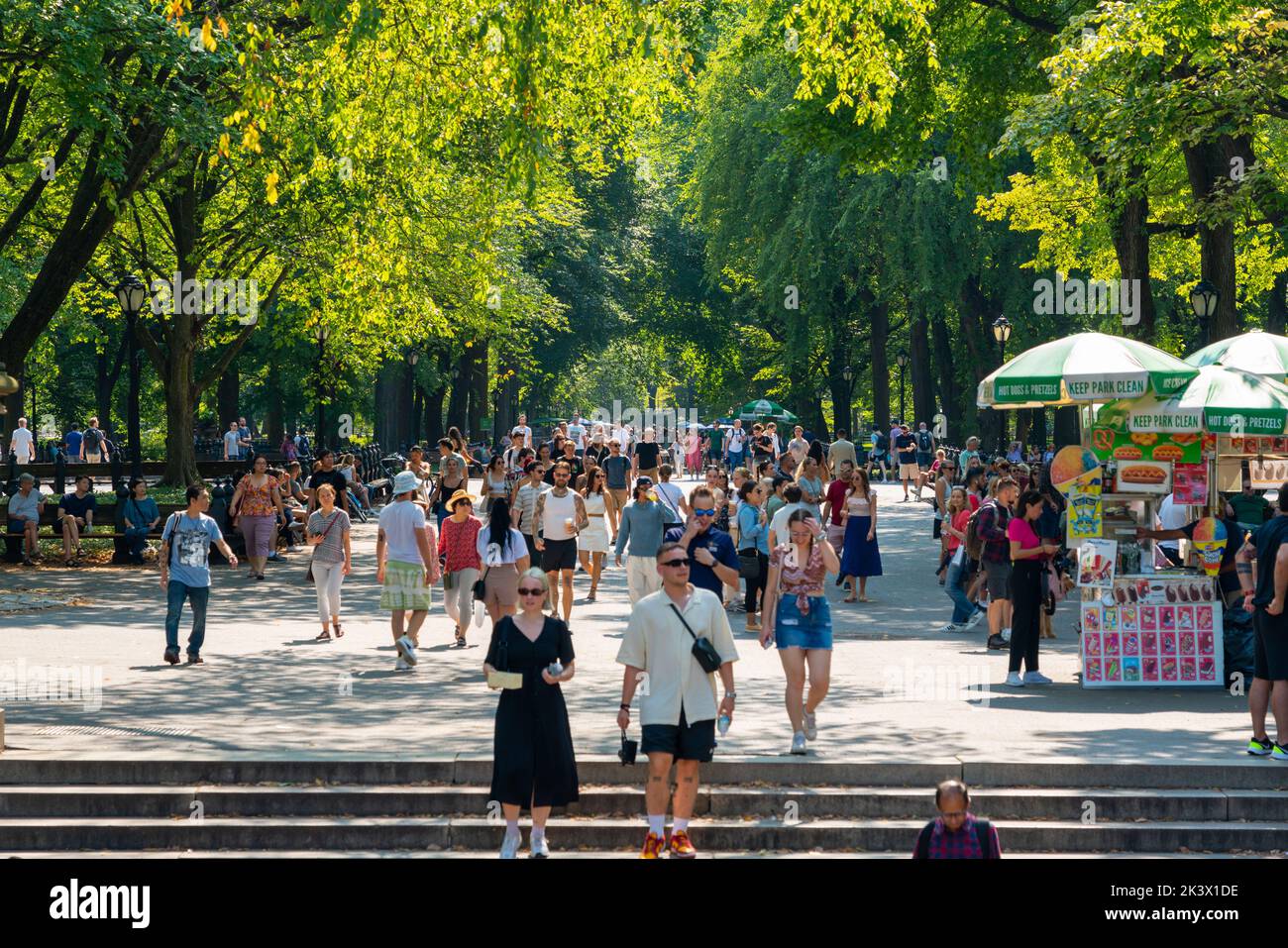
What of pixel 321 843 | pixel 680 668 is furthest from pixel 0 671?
pixel 680 668

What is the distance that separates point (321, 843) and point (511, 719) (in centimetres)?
172

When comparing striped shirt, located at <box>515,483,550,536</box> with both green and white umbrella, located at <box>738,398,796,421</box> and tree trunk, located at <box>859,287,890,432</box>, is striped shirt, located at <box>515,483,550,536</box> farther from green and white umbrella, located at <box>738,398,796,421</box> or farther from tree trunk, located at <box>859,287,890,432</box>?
green and white umbrella, located at <box>738,398,796,421</box>

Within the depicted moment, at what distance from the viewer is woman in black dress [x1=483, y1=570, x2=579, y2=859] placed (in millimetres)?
9359

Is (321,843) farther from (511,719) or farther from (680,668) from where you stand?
(680,668)

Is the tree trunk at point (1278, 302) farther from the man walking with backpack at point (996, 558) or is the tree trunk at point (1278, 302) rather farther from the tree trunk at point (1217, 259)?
the man walking with backpack at point (996, 558)

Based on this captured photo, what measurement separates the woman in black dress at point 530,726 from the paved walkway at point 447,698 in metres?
1.77

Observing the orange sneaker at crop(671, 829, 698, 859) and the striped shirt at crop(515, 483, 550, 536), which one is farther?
the striped shirt at crop(515, 483, 550, 536)

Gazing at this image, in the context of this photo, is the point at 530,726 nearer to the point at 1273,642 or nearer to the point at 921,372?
the point at 1273,642

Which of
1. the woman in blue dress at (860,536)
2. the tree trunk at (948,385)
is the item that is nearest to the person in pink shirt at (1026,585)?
the woman in blue dress at (860,536)

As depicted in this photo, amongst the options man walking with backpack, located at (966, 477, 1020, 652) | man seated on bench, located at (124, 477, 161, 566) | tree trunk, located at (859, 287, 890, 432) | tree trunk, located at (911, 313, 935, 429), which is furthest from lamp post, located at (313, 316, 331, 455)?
man walking with backpack, located at (966, 477, 1020, 652)

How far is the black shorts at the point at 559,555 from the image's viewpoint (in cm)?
1823

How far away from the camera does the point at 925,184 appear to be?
3834cm
